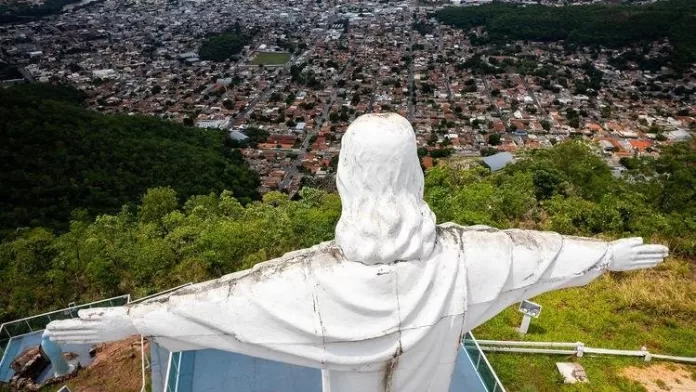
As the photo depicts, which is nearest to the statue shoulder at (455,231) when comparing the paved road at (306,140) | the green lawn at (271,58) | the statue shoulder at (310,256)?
the statue shoulder at (310,256)

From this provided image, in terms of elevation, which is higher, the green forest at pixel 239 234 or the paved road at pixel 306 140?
the green forest at pixel 239 234

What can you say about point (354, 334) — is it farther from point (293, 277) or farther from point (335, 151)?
point (335, 151)

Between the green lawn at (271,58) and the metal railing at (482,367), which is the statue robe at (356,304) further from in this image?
the green lawn at (271,58)

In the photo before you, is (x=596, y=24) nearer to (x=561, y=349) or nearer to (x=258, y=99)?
(x=258, y=99)

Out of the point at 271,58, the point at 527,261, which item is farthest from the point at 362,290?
the point at 271,58

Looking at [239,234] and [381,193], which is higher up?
[381,193]

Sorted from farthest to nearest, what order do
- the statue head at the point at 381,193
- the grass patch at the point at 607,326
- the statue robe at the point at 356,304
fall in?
the grass patch at the point at 607,326 < the statue robe at the point at 356,304 < the statue head at the point at 381,193

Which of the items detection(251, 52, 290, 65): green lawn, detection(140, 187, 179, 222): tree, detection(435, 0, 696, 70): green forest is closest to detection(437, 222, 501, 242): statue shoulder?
detection(140, 187, 179, 222): tree
